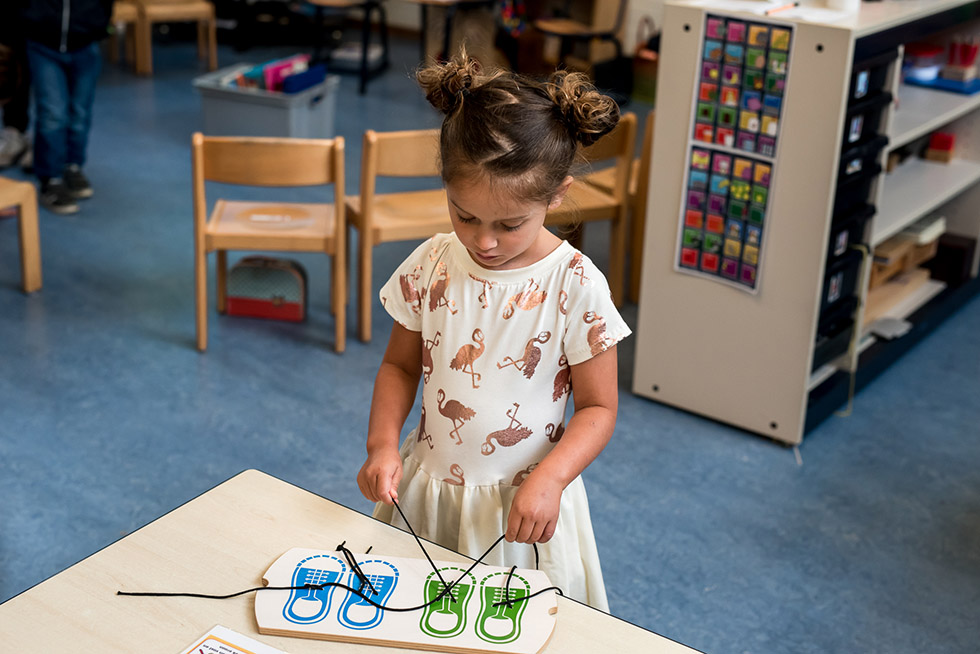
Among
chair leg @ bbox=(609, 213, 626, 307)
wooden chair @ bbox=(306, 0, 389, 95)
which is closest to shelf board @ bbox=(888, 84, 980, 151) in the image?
chair leg @ bbox=(609, 213, 626, 307)

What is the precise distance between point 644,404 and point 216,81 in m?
2.87

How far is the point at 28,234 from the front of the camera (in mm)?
3473

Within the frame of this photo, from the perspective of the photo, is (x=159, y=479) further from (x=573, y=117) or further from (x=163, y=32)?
(x=163, y=32)

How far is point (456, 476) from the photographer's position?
4.83ft

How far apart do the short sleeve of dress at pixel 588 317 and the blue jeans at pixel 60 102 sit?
11.4ft

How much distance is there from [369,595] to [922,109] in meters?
2.61

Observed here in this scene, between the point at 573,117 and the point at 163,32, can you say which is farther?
the point at 163,32

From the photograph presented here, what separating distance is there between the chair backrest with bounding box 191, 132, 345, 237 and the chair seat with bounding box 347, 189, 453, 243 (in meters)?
0.21

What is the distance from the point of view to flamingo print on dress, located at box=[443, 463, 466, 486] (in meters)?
1.47

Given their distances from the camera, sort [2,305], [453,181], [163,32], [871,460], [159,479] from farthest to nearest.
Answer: [163,32] → [2,305] → [871,460] → [159,479] → [453,181]

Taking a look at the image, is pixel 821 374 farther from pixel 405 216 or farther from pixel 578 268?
pixel 578 268

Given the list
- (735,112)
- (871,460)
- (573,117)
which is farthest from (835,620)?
(573,117)

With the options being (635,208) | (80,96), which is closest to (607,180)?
(635,208)

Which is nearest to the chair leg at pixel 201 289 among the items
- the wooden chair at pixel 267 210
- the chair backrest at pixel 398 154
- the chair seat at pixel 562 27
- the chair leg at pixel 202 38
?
the wooden chair at pixel 267 210
